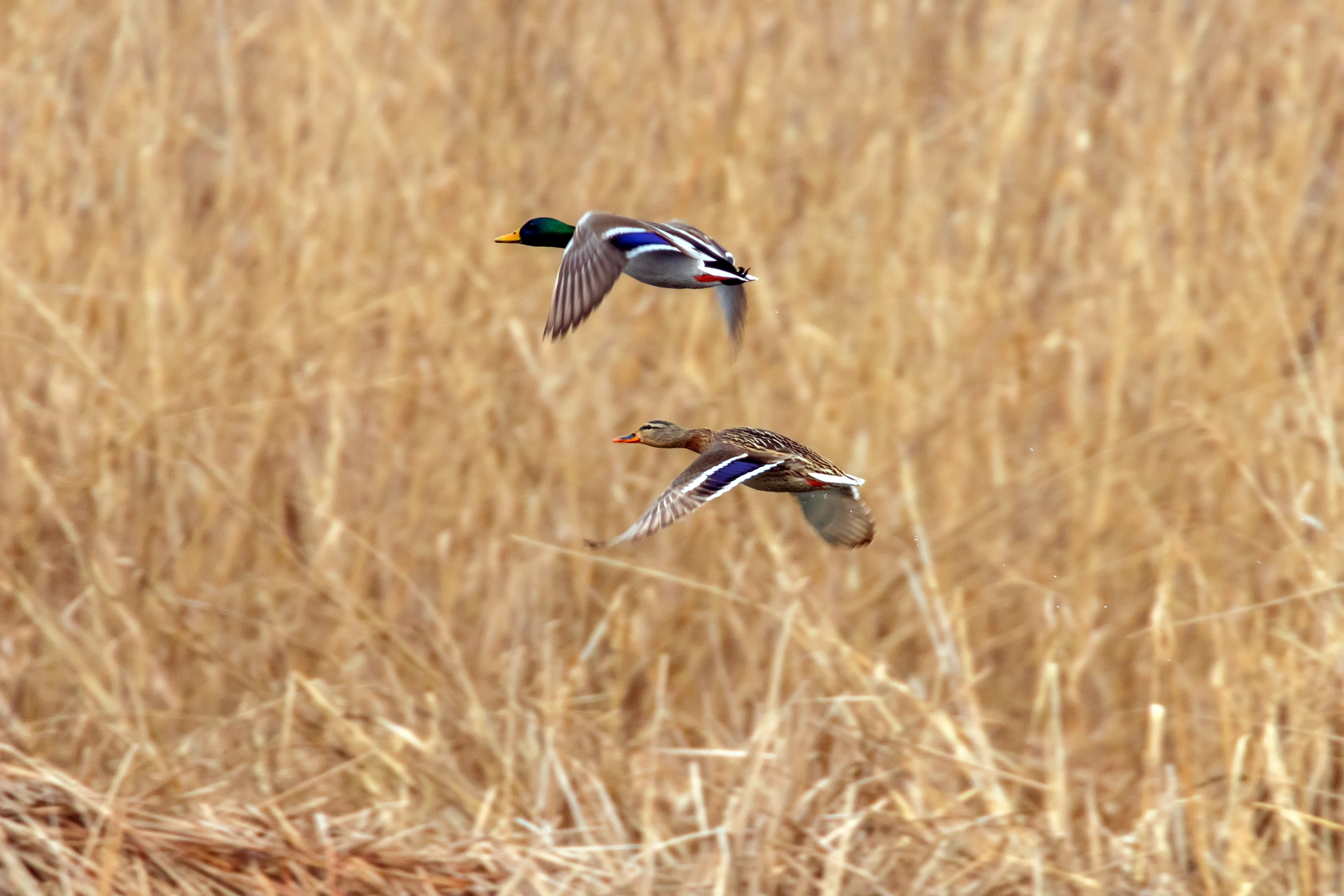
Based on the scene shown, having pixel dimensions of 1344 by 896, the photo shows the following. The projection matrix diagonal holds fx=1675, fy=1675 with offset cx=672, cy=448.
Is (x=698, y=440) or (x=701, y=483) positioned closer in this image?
(x=701, y=483)

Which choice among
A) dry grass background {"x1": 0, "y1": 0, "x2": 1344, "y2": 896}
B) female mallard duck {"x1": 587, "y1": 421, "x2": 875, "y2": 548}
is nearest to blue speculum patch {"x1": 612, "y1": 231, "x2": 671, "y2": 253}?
female mallard duck {"x1": 587, "y1": 421, "x2": 875, "y2": 548}

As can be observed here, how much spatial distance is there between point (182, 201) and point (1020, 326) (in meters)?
1.87

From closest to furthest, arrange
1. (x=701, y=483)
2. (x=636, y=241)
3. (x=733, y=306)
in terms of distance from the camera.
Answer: (x=701, y=483) → (x=636, y=241) → (x=733, y=306)

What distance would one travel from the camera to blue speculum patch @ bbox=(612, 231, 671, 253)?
55.5 inches

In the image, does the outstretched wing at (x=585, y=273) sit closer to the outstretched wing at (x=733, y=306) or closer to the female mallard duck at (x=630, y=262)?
the female mallard duck at (x=630, y=262)

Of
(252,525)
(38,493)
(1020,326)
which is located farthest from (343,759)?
(1020,326)

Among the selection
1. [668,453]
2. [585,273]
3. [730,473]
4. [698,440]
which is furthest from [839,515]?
[668,453]

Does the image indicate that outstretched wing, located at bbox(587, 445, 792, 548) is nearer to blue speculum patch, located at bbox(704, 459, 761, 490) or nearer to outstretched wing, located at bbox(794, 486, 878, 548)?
blue speculum patch, located at bbox(704, 459, 761, 490)

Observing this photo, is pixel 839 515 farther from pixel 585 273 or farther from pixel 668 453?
pixel 668 453

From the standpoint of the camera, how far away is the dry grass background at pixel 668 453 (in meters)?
2.64

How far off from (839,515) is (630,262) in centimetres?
34

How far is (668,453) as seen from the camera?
131 inches

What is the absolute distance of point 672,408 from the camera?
325 cm

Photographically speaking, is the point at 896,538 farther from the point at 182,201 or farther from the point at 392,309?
the point at 182,201
